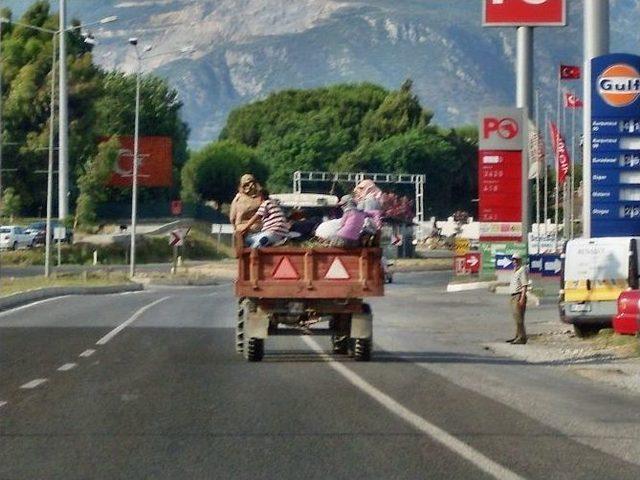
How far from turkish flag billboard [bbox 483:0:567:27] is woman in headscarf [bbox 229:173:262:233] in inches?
1186

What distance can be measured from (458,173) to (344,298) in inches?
5339

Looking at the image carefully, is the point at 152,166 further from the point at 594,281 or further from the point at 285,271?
the point at 285,271

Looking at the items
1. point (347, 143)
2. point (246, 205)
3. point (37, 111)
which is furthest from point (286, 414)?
point (347, 143)

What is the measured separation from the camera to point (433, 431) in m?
14.7

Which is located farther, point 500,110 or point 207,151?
point 207,151

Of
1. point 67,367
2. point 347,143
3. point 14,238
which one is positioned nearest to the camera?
point 67,367

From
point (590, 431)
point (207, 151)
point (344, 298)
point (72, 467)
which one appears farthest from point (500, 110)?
point (207, 151)

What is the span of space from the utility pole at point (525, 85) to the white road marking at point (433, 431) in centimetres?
3449

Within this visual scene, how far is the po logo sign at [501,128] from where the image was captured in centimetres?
5581

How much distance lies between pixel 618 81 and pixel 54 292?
2634 cm

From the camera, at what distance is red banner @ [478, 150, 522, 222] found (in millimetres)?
57406

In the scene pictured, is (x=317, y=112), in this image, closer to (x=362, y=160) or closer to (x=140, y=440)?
(x=362, y=160)

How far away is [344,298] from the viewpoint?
23062mm

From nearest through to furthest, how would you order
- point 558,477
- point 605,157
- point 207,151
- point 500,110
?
point 558,477 → point 605,157 → point 500,110 → point 207,151
